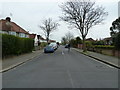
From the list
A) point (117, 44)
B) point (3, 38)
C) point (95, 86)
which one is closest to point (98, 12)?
point (117, 44)

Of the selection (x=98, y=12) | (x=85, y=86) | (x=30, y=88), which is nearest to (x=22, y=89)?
(x=30, y=88)

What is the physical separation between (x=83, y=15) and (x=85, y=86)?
27.8 m

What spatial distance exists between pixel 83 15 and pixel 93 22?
2.35 m

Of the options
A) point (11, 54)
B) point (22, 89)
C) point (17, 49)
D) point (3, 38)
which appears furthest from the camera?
point (17, 49)

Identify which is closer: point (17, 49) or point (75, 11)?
point (17, 49)

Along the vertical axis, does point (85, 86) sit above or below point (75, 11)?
below

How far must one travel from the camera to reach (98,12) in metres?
31.6

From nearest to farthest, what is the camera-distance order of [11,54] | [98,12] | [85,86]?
[85,86] < [11,54] < [98,12]

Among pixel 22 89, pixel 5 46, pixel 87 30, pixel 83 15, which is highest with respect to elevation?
pixel 83 15

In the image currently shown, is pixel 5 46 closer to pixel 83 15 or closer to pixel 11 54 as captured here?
pixel 11 54

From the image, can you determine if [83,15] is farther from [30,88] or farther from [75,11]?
[30,88]

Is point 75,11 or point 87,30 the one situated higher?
point 75,11

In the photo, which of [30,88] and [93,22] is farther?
[93,22]

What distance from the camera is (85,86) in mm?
6371
